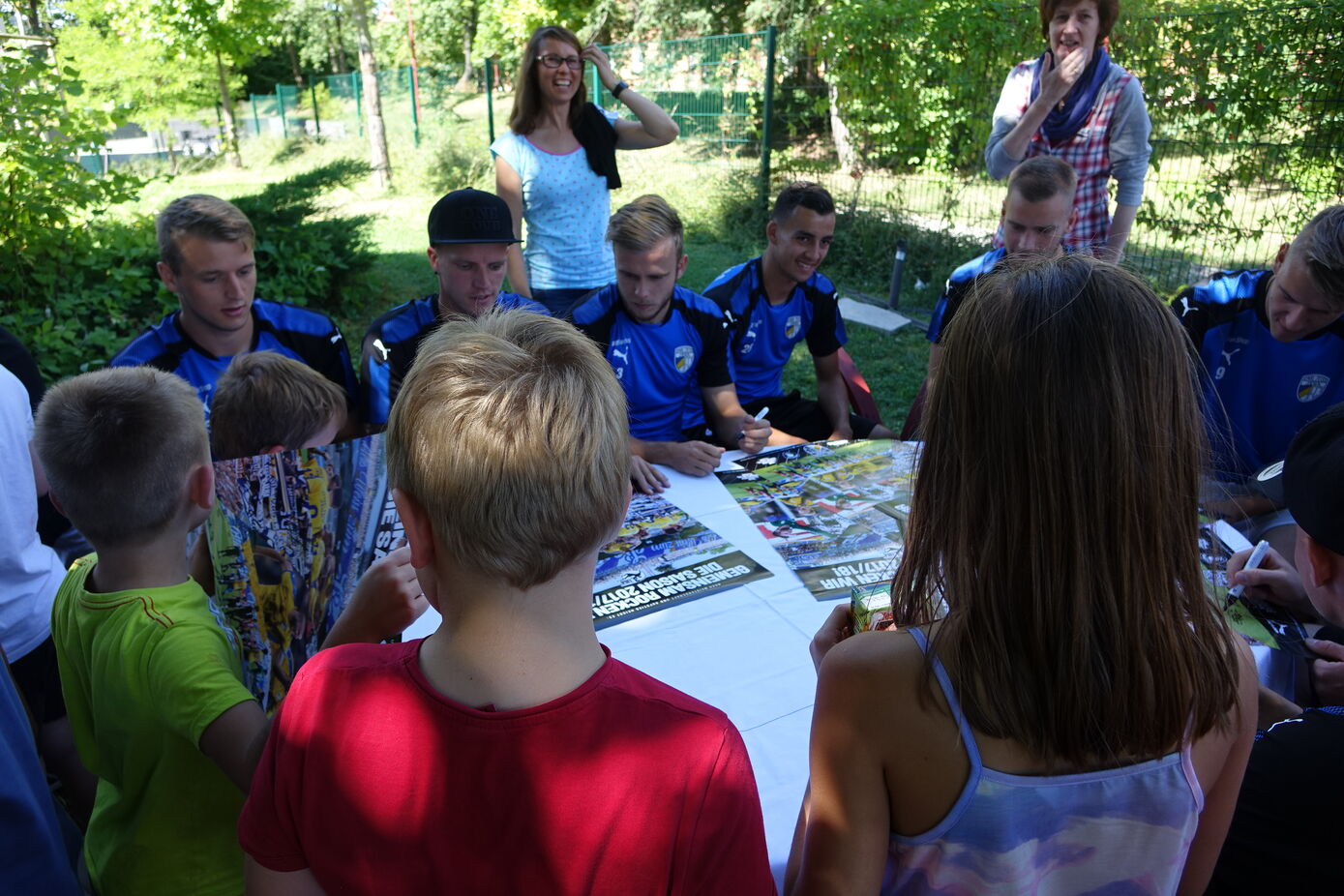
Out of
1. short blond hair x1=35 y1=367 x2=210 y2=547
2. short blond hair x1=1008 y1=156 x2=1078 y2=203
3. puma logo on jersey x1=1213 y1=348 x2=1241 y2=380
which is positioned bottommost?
puma logo on jersey x1=1213 y1=348 x2=1241 y2=380

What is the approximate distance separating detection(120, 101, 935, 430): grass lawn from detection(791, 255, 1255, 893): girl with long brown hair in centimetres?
449

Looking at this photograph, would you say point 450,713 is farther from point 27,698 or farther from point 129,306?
point 129,306

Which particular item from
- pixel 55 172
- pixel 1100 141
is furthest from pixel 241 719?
pixel 55 172

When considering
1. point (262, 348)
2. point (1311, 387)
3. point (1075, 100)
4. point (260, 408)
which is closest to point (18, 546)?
point (260, 408)

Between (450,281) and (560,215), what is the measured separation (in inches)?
47.3

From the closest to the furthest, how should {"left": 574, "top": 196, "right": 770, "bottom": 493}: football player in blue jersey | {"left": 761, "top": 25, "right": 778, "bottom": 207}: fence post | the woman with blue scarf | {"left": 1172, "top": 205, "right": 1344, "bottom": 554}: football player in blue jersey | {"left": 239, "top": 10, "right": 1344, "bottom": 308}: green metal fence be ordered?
{"left": 1172, "top": 205, "right": 1344, "bottom": 554}: football player in blue jersey < {"left": 574, "top": 196, "right": 770, "bottom": 493}: football player in blue jersey < the woman with blue scarf < {"left": 239, "top": 10, "right": 1344, "bottom": 308}: green metal fence < {"left": 761, "top": 25, "right": 778, "bottom": 207}: fence post

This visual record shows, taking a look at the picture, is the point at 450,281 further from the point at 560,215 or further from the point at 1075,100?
the point at 1075,100

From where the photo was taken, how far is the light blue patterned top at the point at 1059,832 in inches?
39.1

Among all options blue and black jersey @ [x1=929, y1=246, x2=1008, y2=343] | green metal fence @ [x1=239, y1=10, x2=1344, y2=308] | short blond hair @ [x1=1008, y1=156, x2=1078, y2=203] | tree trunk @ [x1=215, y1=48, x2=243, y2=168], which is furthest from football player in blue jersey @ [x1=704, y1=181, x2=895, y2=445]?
tree trunk @ [x1=215, y1=48, x2=243, y2=168]

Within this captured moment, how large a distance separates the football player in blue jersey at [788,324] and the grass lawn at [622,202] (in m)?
1.78

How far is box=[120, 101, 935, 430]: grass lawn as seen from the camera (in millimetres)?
6664

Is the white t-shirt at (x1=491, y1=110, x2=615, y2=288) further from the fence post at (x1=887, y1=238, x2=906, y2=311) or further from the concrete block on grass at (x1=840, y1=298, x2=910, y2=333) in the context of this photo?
the fence post at (x1=887, y1=238, x2=906, y2=311)

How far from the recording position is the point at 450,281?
298cm

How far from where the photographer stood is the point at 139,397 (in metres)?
1.52
